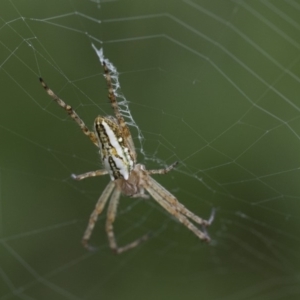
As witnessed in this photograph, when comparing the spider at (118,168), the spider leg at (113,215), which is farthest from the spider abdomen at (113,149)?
the spider leg at (113,215)

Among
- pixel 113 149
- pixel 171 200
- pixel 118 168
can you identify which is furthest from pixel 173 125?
pixel 113 149

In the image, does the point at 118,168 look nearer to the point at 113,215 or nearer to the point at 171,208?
the point at 171,208

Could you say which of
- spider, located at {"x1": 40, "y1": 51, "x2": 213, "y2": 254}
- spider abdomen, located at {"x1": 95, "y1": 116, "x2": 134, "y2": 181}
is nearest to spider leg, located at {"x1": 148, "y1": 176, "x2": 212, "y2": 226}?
spider, located at {"x1": 40, "y1": 51, "x2": 213, "y2": 254}

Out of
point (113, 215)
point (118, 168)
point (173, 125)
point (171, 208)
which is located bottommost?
point (171, 208)

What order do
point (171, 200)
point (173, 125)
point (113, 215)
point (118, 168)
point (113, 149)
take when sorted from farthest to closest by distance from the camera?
point (113, 215) < point (173, 125) < point (171, 200) < point (118, 168) < point (113, 149)

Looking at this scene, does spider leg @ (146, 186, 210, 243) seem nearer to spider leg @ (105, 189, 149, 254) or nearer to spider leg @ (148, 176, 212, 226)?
spider leg @ (148, 176, 212, 226)

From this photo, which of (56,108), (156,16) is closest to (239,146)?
(156,16)
